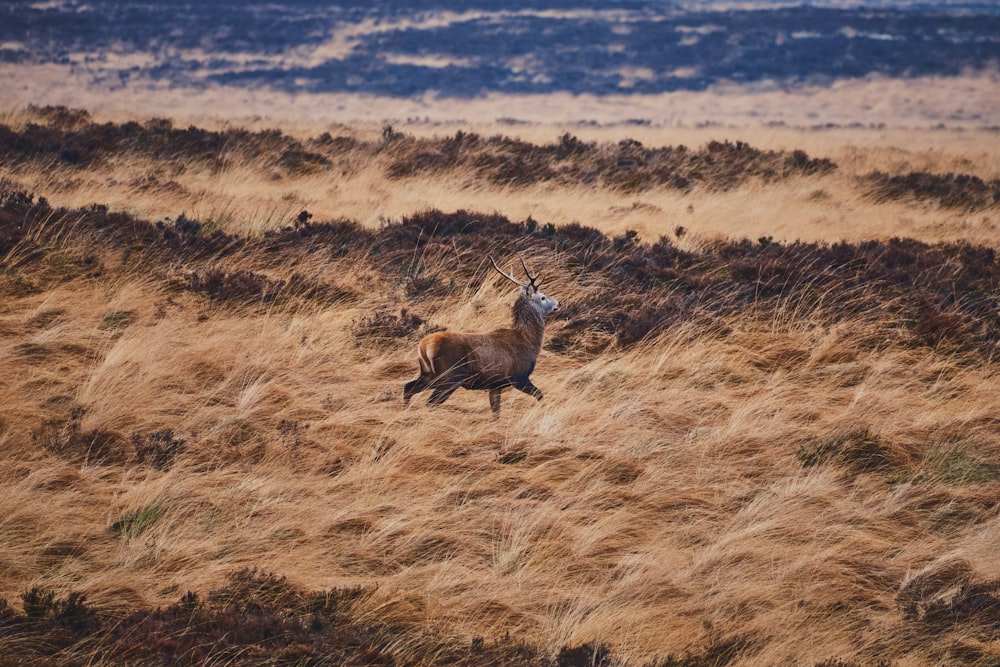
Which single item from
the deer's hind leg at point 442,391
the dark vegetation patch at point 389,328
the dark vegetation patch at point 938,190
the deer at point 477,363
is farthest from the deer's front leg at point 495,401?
the dark vegetation patch at point 938,190

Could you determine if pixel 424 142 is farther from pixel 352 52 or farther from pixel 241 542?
pixel 352 52

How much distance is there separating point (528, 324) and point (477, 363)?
2.43ft

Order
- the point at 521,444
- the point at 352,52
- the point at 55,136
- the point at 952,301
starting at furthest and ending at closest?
the point at 352,52
the point at 55,136
the point at 952,301
the point at 521,444

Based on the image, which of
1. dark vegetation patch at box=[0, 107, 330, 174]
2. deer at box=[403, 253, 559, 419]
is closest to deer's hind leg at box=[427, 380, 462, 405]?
deer at box=[403, 253, 559, 419]

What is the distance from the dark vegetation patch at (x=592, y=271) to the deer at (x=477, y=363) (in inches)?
45.3

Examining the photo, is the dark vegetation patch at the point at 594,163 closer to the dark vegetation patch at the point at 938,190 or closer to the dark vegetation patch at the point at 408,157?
the dark vegetation patch at the point at 408,157

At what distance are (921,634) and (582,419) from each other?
2.51 meters

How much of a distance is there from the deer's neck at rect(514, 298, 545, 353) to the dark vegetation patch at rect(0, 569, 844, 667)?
2711 mm

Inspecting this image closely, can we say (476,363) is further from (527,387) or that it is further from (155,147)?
(155,147)

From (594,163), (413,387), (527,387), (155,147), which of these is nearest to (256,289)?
(413,387)

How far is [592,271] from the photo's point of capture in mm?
9297

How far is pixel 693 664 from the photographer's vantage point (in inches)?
156

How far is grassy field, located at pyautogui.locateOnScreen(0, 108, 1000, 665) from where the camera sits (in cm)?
414

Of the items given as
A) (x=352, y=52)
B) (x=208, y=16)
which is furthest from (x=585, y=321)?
(x=208, y=16)
